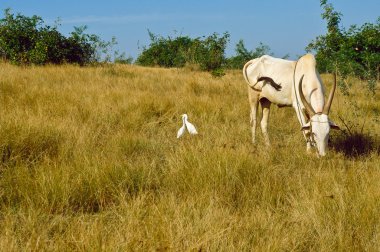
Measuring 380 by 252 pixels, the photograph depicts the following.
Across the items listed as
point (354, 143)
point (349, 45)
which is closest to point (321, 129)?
point (354, 143)

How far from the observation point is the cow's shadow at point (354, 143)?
551 centimetres

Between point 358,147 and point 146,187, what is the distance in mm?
3366

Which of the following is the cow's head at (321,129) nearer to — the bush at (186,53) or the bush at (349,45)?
the bush at (349,45)

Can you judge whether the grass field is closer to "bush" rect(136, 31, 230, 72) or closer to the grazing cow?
the grazing cow

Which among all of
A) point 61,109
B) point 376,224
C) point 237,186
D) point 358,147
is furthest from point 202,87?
point 376,224

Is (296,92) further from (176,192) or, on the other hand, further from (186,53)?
(186,53)

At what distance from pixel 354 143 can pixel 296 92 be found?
111 cm

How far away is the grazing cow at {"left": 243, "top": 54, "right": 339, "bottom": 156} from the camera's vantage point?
4.65 meters

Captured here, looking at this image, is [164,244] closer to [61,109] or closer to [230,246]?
[230,246]

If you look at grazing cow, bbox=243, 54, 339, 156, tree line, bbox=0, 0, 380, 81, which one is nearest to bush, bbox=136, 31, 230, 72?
tree line, bbox=0, 0, 380, 81

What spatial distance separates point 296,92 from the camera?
5.62 meters

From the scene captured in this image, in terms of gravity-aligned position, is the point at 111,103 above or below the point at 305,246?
above

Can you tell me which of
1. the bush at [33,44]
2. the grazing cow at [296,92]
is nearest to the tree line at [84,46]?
the bush at [33,44]

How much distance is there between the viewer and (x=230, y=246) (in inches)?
97.9
